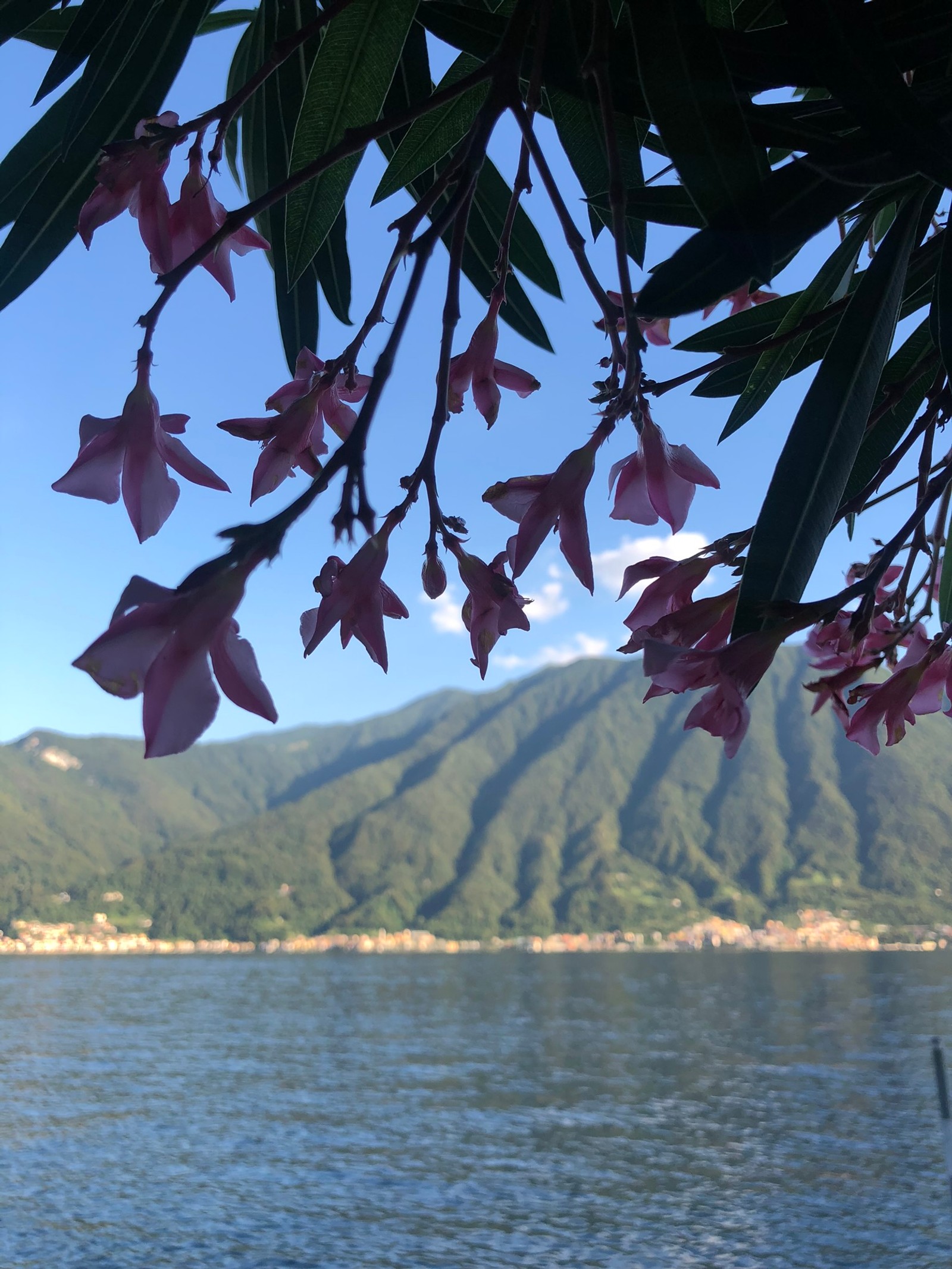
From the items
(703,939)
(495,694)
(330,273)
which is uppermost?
(495,694)

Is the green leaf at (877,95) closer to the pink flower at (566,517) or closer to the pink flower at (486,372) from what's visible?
the pink flower at (566,517)

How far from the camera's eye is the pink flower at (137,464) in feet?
1.43

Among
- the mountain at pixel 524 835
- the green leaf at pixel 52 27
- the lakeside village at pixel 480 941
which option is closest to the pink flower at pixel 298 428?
the green leaf at pixel 52 27

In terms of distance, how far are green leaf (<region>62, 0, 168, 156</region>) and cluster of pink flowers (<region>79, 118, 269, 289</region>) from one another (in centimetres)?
6

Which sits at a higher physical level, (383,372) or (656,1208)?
(383,372)

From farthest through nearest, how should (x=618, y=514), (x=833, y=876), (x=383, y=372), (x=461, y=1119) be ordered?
1. (x=833, y=876)
2. (x=461, y=1119)
3. (x=618, y=514)
4. (x=383, y=372)

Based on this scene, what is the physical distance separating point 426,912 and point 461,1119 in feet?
177

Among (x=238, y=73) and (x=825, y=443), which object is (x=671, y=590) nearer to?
(x=825, y=443)

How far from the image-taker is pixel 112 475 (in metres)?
0.45

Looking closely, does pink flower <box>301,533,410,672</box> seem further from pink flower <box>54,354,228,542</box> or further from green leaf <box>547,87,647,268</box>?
green leaf <box>547,87,647,268</box>

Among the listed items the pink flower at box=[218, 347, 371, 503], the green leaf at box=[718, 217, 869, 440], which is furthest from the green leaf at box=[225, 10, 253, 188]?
the green leaf at box=[718, 217, 869, 440]

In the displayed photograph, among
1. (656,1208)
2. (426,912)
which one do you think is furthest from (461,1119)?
(426,912)

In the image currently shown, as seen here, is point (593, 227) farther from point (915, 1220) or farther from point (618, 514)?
point (915, 1220)

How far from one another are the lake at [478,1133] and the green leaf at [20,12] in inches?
959
